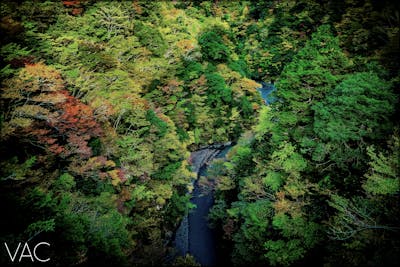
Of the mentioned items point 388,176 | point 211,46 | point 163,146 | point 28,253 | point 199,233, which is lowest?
point 199,233

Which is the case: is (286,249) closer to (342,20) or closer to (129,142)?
(129,142)

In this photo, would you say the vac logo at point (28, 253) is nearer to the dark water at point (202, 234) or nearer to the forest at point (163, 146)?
the forest at point (163, 146)

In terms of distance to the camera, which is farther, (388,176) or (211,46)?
(211,46)

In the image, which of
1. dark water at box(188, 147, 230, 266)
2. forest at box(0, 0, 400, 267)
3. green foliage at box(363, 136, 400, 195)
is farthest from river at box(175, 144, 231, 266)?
green foliage at box(363, 136, 400, 195)

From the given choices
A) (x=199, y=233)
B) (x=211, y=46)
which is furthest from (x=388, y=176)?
(x=211, y=46)

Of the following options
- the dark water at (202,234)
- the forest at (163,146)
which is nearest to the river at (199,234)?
the dark water at (202,234)

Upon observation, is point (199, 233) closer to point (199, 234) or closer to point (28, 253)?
point (199, 234)

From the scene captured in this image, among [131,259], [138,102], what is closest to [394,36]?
[138,102]
